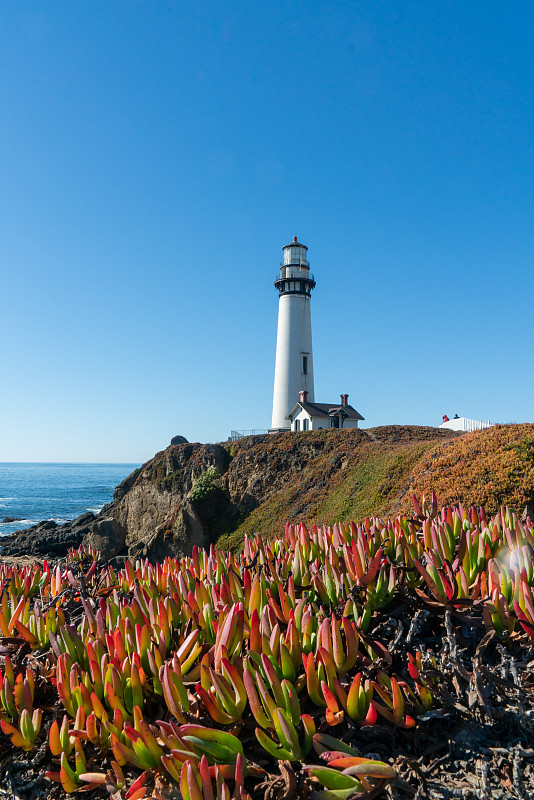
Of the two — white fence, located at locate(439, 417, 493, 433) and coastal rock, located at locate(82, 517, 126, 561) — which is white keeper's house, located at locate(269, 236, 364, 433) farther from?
coastal rock, located at locate(82, 517, 126, 561)

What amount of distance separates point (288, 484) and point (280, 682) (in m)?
25.8

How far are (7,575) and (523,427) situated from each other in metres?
13.8

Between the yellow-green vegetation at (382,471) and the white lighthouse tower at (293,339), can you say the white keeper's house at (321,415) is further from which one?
the yellow-green vegetation at (382,471)

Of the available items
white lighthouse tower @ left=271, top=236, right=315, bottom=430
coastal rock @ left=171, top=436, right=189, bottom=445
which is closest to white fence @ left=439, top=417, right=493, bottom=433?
white lighthouse tower @ left=271, top=236, right=315, bottom=430

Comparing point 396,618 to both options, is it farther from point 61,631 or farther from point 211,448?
point 211,448

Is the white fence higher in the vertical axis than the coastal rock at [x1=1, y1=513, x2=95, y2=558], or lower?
higher

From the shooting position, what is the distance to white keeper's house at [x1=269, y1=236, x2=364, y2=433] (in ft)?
139

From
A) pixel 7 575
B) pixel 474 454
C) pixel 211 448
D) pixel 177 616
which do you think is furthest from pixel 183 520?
pixel 177 616

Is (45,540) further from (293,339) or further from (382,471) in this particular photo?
(382,471)

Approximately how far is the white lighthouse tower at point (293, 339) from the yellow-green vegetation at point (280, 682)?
39.5 m

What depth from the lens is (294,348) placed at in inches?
1674

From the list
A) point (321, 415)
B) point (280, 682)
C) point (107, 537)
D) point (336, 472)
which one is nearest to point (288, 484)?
point (336, 472)

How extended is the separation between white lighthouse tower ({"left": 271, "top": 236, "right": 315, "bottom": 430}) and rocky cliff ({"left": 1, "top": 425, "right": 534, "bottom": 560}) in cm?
901

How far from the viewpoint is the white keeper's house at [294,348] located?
42.3 m
